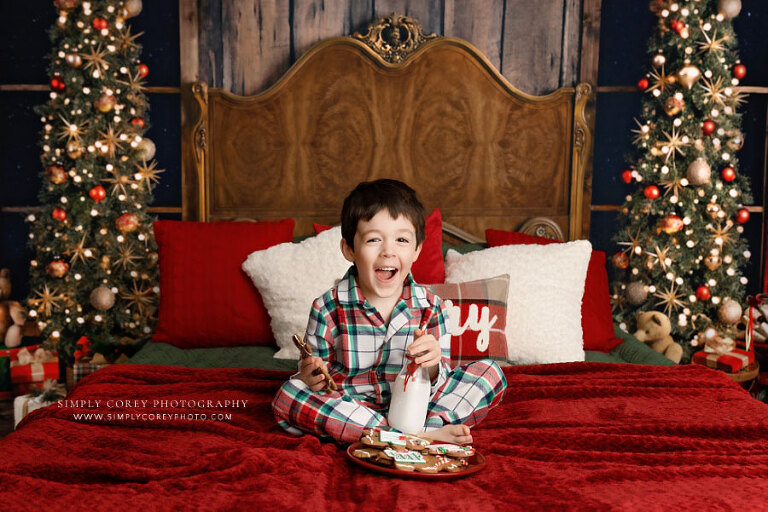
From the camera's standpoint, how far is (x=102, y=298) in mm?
2887

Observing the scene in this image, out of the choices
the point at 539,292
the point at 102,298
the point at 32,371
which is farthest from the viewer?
Result: the point at 32,371

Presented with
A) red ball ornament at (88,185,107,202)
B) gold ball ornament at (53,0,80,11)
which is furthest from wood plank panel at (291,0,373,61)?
red ball ornament at (88,185,107,202)

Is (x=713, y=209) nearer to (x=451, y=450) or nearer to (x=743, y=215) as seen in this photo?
(x=743, y=215)

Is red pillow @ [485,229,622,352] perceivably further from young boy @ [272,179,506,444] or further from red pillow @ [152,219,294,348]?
red pillow @ [152,219,294,348]

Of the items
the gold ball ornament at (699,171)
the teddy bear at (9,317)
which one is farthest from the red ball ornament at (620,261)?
the teddy bear at (9,317)

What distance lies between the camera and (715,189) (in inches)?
116

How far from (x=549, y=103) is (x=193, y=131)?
1.61 m

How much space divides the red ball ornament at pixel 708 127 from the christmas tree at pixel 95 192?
95.2 inches

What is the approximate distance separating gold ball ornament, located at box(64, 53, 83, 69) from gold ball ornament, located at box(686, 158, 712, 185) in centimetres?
264

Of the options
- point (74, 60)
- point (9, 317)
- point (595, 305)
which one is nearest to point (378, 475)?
point (595, 305)

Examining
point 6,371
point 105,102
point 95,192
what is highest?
point 105,102

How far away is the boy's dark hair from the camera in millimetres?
1584

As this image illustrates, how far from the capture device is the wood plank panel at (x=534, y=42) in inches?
122

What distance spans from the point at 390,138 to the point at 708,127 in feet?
4.49
